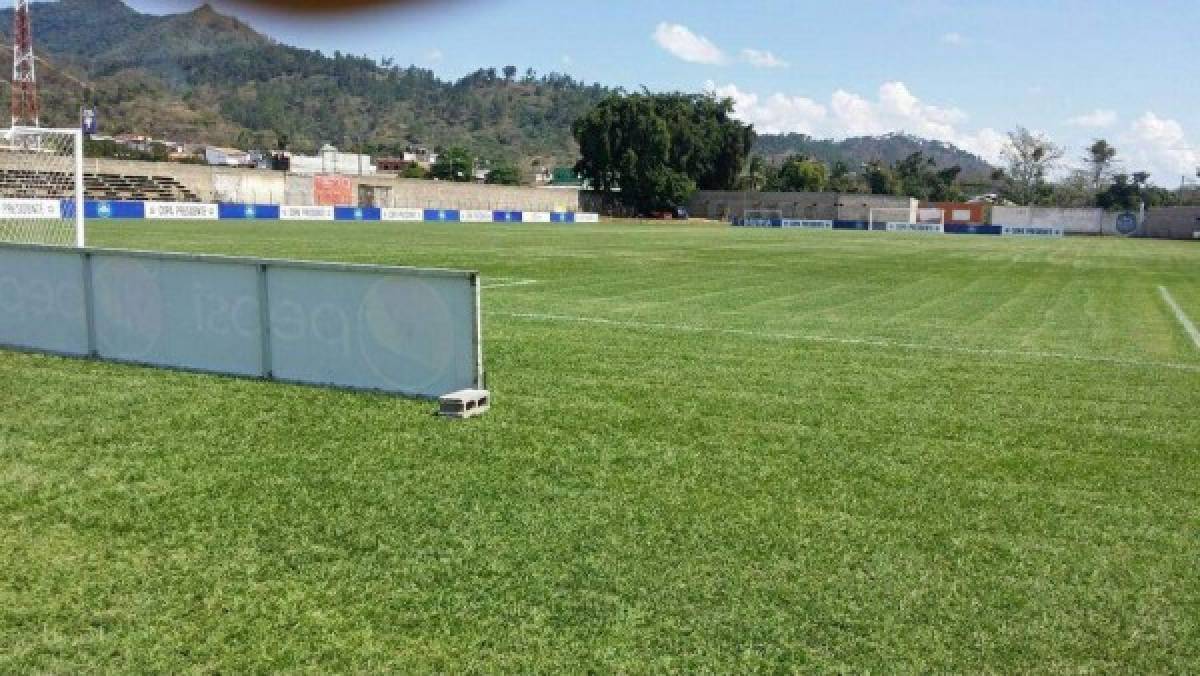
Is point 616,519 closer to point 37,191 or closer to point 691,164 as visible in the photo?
point 37,191

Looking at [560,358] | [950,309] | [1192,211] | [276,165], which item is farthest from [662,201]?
[560,358]

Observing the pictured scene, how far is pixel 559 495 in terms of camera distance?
590 cm

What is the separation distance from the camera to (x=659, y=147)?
396 feet

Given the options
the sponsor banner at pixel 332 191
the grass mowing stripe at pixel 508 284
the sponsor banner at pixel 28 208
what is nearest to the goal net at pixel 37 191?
the sponsor banner at pixel 28 208

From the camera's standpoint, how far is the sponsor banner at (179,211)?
184 ft

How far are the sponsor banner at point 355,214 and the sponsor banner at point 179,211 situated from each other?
12.2m

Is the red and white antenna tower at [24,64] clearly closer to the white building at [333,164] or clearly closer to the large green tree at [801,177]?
the white building at [333,164]

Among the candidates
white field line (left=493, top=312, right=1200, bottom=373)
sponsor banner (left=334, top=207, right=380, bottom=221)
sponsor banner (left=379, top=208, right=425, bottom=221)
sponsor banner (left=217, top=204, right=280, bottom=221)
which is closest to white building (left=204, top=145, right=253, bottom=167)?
sponsor banner (left=379, top=208, right=425, bottom=221)

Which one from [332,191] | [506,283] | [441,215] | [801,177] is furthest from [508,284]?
[801,177]

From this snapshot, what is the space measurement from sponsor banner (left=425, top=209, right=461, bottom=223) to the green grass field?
7058 centimetres

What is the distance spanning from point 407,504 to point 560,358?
5318 millimetres

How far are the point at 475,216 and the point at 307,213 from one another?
716 inches

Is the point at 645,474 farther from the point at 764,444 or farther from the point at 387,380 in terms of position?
the point at 387,380

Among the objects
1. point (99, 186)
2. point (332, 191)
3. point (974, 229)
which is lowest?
point (974, 229)
